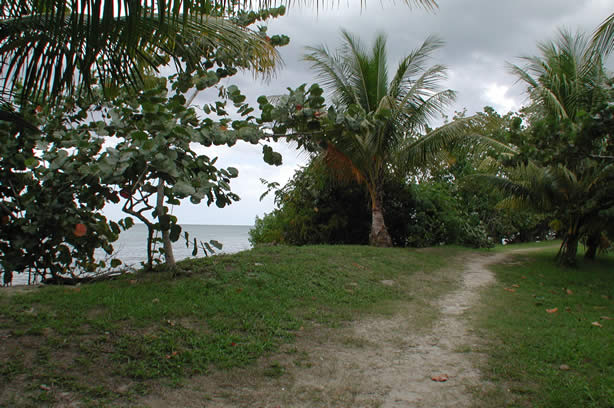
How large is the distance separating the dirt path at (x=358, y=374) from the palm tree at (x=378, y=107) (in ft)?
22.9

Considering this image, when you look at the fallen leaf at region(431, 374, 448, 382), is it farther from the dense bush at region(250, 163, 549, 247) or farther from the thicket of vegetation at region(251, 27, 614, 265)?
the dense bush at region(250, 163, 549, 247)

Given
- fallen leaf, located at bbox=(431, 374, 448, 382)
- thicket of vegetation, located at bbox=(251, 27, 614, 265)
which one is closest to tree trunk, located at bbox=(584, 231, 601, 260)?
thicket of vegetation, located at bbox=(251, 27, 614, 265)

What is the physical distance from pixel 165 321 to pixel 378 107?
28.9 ft

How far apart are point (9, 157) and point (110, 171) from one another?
267 centimetres

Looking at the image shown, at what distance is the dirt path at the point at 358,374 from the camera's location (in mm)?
3291

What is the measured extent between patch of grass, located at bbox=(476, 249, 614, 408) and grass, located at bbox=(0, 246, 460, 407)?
111cm

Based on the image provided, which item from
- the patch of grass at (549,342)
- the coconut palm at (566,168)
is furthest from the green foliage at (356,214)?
the patch of grass at (549,342)

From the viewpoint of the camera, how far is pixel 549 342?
4.66m

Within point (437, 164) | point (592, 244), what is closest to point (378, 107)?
point (437, 164)

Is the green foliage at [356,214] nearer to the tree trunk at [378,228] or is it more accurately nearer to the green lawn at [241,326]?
the tree trunk at [378,228]

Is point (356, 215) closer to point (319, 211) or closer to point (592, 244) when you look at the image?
point (319, 211)

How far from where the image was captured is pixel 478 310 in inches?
245

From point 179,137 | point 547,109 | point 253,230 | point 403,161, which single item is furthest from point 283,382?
point 253,230

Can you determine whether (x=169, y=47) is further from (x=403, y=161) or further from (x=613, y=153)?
(x=403, y=161)
